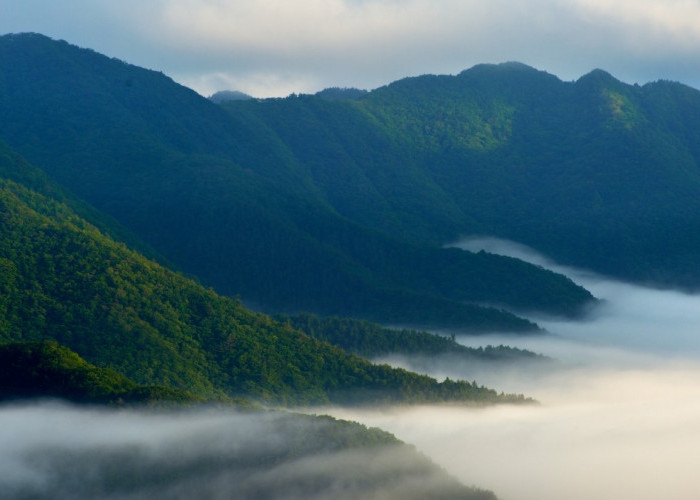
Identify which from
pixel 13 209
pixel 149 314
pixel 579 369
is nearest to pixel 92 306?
pixel 149 314

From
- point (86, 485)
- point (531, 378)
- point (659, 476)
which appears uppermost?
point (531, 378)

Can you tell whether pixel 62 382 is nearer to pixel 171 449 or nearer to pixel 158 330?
pixel 171 449

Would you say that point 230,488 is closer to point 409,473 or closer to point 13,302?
point 409,473

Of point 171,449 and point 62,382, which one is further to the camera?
point 62,382

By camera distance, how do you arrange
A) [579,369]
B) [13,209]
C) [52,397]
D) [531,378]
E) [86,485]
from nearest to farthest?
[86,485] < [52,397] < [13,209] < [531,378] < [579,369]

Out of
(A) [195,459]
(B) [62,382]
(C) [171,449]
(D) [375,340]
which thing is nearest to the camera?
(C) [171,449]

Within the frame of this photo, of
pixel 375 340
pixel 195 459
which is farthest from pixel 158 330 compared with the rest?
pixel 375 340

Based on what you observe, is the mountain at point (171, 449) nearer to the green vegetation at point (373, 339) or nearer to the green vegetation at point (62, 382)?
the green vegetation at point (62, 382)
